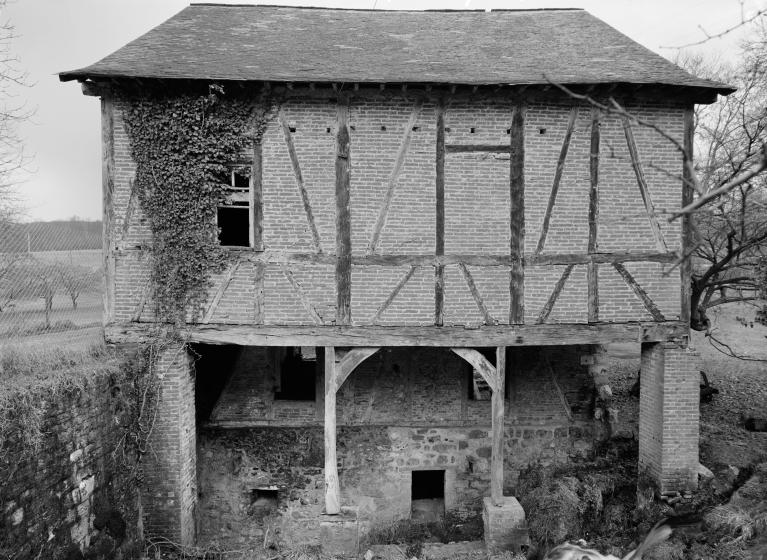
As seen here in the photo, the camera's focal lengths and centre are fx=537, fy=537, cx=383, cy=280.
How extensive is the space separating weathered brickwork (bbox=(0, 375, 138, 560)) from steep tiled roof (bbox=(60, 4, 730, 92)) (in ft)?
15.5

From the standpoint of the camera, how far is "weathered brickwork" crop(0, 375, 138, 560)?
6.05 metres

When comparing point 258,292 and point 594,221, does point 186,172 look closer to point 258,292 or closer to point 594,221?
point 258,292

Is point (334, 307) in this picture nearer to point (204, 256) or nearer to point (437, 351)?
point (204, 256)

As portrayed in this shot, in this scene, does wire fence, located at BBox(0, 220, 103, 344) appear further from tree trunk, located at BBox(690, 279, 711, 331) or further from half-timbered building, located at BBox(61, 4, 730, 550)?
tree trunk, located at BBox(690, 279, 711, 331)

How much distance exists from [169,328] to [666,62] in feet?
30.2

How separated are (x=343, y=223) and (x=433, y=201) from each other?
1.46 metres

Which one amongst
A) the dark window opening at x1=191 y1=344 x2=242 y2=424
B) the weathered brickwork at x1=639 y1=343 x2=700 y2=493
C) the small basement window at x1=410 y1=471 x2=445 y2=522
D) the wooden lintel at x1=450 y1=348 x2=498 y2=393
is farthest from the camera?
the small basement window at x1=410 y1=471 x2=445 y2=522

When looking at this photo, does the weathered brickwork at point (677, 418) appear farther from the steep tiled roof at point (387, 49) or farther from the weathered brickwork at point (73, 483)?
the weathered brickwork at point (73, 483)

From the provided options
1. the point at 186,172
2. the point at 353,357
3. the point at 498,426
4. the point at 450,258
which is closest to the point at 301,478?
the point at 353,357

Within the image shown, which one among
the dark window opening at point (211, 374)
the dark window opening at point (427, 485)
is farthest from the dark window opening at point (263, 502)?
the dark window opening at point (427, 485)

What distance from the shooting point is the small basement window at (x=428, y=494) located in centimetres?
1082

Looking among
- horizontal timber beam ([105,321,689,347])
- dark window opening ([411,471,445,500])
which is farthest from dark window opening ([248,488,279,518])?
horizontal timber beam ([105,321,689,347])

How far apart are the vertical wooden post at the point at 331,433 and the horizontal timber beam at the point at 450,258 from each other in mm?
1484

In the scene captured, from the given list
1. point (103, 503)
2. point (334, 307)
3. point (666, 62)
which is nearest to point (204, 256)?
point (334, 307)
